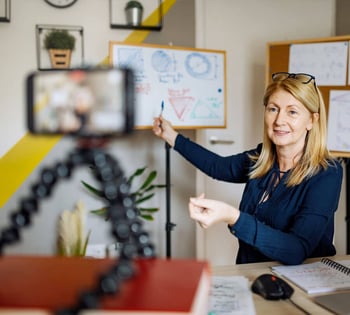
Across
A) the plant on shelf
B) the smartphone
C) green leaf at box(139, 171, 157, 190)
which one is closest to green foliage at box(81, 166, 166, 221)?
green leaf at box(139, 171, 157, 190)

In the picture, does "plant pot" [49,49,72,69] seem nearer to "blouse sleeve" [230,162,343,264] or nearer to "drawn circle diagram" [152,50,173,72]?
"drawn circle diagram" [152,50,173,72]

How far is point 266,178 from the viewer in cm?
180

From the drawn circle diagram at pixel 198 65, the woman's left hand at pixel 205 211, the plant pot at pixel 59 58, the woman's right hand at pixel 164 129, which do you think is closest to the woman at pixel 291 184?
the woman's left hand at pixel 205 211

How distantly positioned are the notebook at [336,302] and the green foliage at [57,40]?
2.18 metres

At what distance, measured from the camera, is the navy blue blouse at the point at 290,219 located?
141 cm

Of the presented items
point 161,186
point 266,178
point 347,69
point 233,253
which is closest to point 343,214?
point 233,253

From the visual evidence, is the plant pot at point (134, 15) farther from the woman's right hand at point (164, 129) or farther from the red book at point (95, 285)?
the red book at point (95, 285)

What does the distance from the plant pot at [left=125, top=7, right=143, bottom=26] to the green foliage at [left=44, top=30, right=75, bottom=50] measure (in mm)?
411

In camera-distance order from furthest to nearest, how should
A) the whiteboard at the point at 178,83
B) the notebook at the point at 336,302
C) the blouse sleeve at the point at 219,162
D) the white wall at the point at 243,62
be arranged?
the white wall at the point at 243,62
the whiteboard at the point at 178,83
the blouse sleeve at the point at 219,162
the notebook at the point at 336,302

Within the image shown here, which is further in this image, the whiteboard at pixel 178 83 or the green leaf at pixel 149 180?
the green leaf at pixel 149 180

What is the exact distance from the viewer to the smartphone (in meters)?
0.46

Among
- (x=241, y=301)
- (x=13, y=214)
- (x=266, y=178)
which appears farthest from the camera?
(x=266, y=178)

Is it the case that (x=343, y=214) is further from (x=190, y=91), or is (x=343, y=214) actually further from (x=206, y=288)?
(x=206, y=288)

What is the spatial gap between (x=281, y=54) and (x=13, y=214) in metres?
2.50
